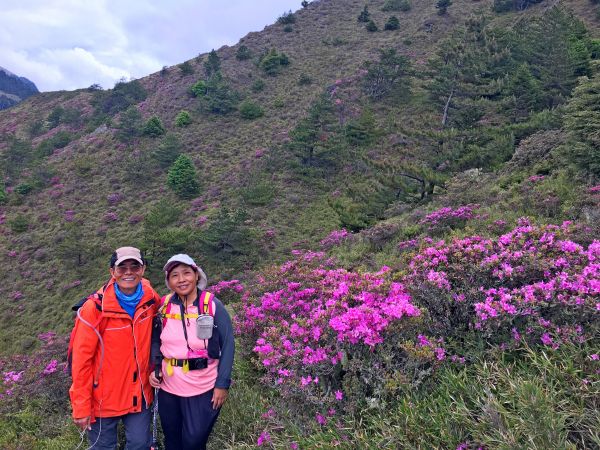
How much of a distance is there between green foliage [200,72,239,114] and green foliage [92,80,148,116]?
1004 cm

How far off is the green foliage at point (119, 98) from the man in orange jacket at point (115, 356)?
1586 inches

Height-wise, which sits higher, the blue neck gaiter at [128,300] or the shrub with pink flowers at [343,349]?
the blue neck gaiter at [128,300]

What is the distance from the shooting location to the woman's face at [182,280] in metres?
2.83

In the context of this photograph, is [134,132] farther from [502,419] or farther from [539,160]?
[502,419]

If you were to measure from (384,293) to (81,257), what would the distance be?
796 inches

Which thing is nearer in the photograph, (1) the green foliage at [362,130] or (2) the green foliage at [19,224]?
(1) the green foliage at [362,130]

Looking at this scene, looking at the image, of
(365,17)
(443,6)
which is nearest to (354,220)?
(443,6)

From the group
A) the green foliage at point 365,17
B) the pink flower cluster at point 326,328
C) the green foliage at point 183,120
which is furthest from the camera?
the green foliage at point 365,17

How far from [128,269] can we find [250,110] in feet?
98.3

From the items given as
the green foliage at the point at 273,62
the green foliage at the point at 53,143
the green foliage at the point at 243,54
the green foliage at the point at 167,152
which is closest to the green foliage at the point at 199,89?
the green foliage at the point at 273,62

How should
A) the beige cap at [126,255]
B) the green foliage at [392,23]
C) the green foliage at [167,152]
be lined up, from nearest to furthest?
1. the beige cap at [126,255]
2. the green foliage at [167,152]
3. the green foliage at [392,23]

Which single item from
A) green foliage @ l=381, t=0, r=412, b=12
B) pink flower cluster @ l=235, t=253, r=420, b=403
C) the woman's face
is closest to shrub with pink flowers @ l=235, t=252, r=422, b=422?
pink flower cluster @ l=235, t=253, r=420, b=403

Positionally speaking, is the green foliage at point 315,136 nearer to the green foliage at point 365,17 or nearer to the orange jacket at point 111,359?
the orange jacket at point 111,359

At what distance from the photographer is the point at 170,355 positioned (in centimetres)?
287
